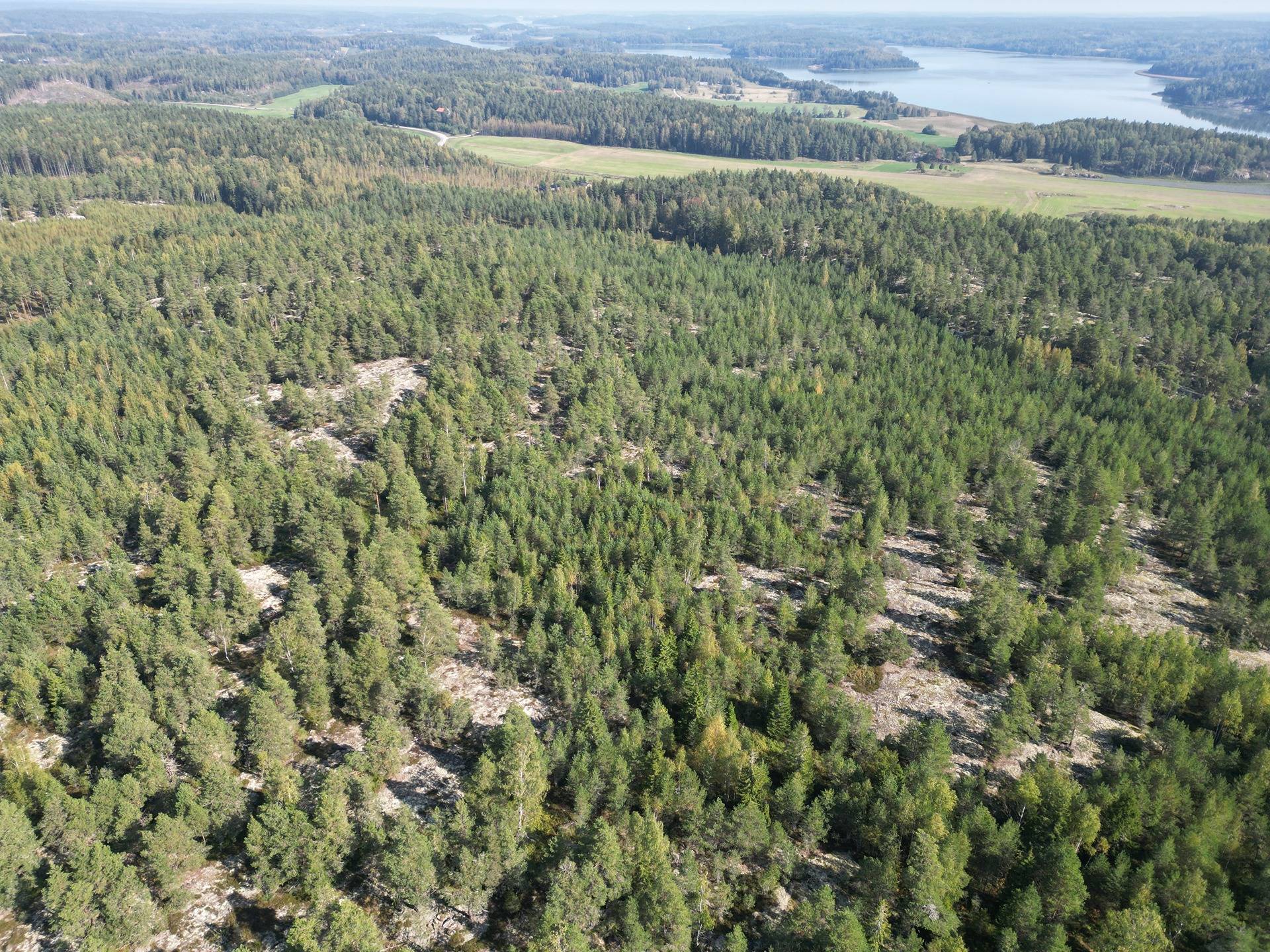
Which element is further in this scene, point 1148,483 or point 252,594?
point 1148,483

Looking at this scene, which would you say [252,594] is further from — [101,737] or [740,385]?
[740,385]

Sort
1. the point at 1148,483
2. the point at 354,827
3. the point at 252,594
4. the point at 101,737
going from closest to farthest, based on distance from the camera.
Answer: the point at 354,827 < the point at 101,737 < the point at 252,594 < the point at 1148,483

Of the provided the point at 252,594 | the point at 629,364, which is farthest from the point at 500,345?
the point at 252,594

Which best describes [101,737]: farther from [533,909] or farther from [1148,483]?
[1148,483]

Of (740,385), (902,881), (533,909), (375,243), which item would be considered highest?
(375,243)

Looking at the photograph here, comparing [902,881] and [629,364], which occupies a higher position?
[629,364]

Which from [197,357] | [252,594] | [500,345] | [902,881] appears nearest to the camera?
[902,881]
